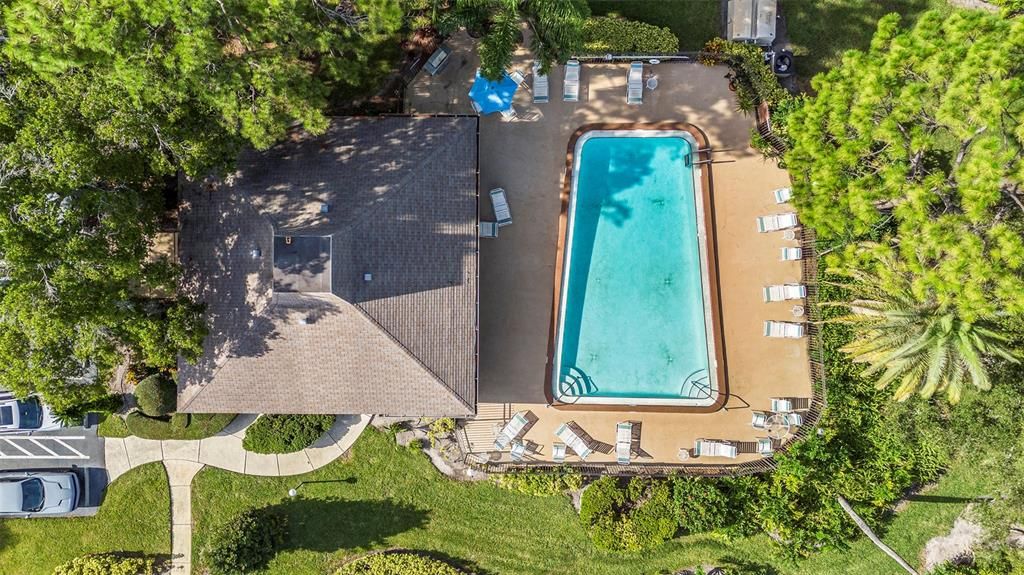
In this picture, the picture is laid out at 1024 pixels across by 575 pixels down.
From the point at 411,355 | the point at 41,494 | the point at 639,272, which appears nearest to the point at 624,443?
the point at 639,272

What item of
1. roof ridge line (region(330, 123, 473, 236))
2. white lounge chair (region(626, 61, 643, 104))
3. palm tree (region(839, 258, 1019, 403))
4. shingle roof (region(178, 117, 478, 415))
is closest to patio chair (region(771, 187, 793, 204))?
palm tree (region(839, 258, 1019, 403))

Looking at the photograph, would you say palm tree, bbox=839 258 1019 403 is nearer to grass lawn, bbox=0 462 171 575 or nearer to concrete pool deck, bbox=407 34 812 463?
concrete pool deck, bbox=407 34 812 463

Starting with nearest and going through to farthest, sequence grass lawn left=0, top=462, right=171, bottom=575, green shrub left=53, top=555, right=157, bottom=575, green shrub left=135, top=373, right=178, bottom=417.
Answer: green shrub left=135, top=373, right=178, bottom=417 < green shrub left=53, top=555, right=157, bottom=575 < grass lawn left=0, top=462, right=171, bottom=575

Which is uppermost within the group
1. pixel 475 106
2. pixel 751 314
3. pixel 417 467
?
pixel 475 106

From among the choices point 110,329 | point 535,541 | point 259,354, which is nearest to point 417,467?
Answer: point 535,541

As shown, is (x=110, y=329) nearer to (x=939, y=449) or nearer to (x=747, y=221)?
(x=747, y=221)
